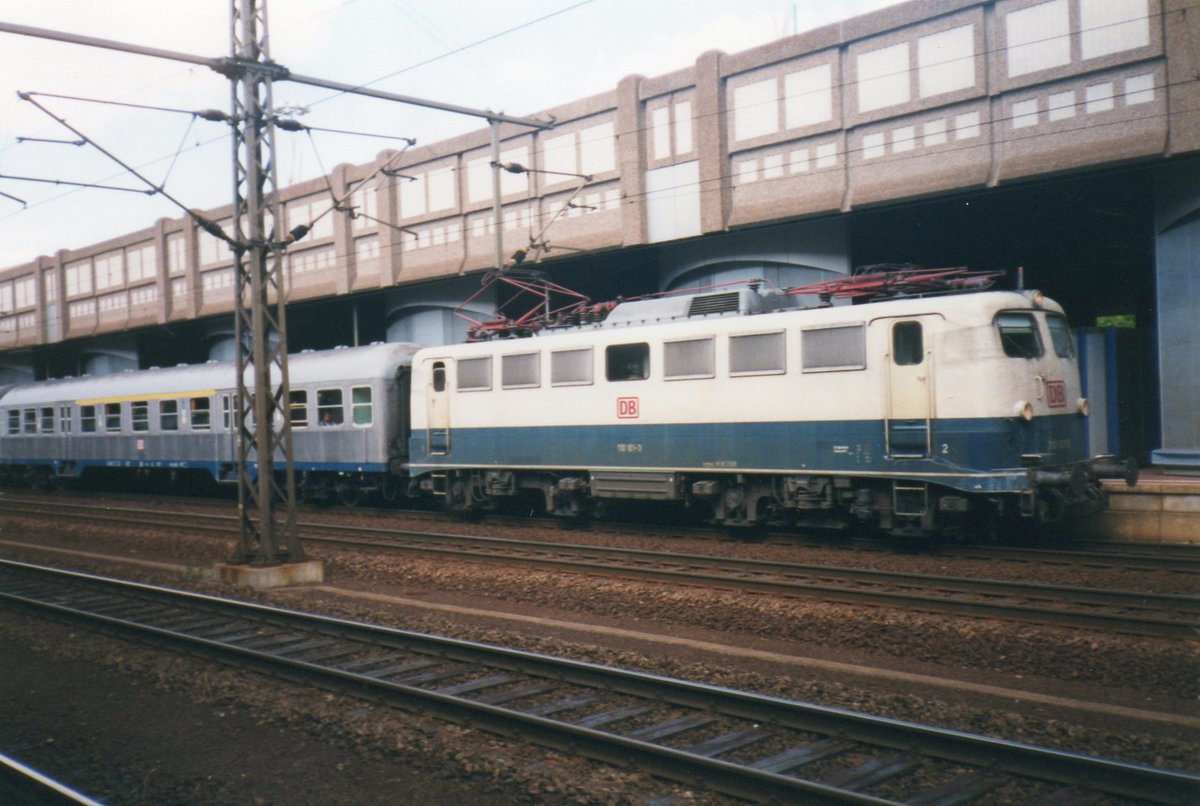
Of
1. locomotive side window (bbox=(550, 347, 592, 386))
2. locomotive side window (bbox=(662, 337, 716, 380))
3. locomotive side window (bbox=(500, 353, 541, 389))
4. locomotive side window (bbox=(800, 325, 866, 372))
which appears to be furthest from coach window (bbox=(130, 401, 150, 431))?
locomotive side window (bbox=(800, 325, 866, 372))

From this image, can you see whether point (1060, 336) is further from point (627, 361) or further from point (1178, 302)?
point (1178, 302)

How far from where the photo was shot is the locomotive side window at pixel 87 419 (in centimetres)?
2914

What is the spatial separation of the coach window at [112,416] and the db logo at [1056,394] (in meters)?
25.3

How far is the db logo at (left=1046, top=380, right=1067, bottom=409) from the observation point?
12.8 meters

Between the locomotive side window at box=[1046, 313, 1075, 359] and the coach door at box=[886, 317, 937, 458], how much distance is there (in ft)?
6.06

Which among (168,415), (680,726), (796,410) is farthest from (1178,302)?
(168,415)

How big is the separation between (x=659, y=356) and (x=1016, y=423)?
5.51 m

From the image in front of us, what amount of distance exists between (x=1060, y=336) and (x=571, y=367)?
25.2ft

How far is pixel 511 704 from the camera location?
7539 mm

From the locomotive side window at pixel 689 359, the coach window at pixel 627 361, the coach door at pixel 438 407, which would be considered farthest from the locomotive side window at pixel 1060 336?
the coach door at pixel 438 407

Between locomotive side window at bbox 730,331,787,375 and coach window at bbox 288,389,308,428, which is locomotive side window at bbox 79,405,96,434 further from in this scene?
locomotive side window at bbox 730,331,787,375

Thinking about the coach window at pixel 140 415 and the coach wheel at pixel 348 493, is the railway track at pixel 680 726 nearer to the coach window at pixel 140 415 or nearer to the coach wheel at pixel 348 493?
the coach wheel at pixel 348 493

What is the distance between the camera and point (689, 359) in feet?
49.2

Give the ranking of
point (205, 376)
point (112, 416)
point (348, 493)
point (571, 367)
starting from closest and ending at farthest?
1. point (571, 367)
2. point (348, 493)
3. point (205, 376)
4. point (112, 416)
